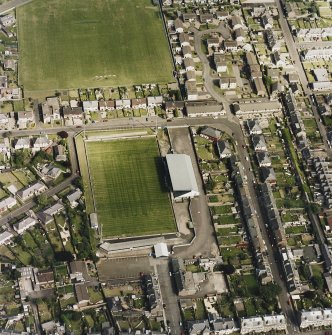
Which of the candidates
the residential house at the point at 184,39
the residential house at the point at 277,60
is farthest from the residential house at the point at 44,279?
the residential house at the point at 277,60

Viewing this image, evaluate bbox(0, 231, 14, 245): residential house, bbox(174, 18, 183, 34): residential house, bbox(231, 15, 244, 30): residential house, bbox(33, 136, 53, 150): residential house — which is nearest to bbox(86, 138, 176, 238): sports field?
bbox(33, 136, 53, 150): residential house

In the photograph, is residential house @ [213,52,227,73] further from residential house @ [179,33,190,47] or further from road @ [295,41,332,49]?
road @ [295,41,332,49]

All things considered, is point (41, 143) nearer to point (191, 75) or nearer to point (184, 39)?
point (191, 75)

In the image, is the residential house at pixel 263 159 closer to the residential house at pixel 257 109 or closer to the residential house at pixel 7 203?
the residential house at pixel 257 109

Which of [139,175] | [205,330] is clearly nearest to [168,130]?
[139,175]

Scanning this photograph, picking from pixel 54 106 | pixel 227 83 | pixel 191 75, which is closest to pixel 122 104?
pixel 54 106
